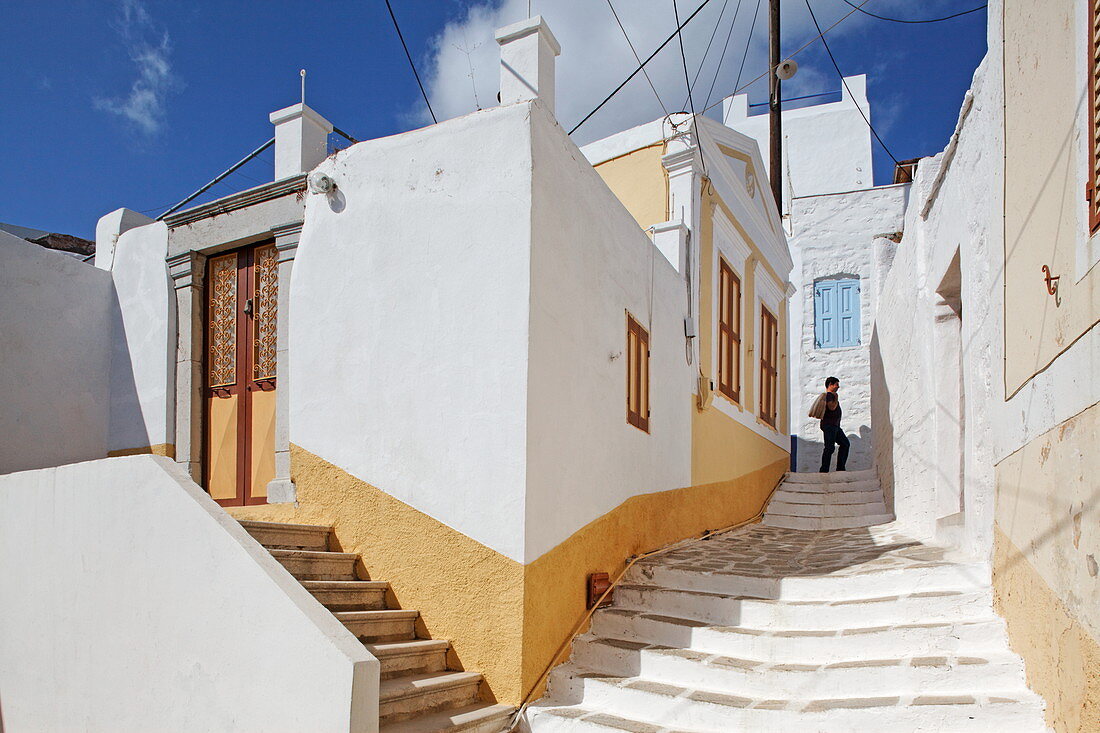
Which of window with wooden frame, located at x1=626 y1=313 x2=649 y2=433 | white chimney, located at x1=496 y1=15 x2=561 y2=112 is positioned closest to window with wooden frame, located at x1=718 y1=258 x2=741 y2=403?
window with wooden frame, located at x1=626 y1=313 x2=649 y2=433

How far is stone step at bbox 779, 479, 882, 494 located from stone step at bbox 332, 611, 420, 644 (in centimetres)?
745

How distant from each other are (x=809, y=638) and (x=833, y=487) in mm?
7246

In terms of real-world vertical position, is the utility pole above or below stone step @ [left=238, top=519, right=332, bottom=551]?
above

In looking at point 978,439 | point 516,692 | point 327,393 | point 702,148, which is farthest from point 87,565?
point 702,148

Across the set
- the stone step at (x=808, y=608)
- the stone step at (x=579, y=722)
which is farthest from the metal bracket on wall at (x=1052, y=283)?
the stone step at (x=579, y=722)

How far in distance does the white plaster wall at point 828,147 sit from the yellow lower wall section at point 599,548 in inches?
469

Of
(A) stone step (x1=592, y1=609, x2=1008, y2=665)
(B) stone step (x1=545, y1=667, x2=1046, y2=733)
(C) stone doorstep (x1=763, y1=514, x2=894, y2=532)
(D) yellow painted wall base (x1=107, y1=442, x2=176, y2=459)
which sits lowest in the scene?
(B) stone step (x1=545, y1=667, x2=1046, y2=733)

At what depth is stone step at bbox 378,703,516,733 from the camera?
463 cm

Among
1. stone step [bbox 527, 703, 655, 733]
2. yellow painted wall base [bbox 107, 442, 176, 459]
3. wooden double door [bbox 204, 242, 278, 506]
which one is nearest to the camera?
stone step [bbox 527, 703, 655, 733]

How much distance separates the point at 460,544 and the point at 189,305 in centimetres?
404

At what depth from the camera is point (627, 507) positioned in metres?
7.01

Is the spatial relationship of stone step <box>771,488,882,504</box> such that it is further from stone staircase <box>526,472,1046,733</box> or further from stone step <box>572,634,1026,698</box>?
stone step <box>572,634,1026,698</box>

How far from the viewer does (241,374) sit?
7809 mm

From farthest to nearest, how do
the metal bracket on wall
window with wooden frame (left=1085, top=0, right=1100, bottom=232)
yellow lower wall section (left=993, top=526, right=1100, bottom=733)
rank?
the metal bracket on wall → yellow lower wall section (left=993, top=526, right=1100, bottom=733) → window with wooden frame (left=1085, top=0, right=1100, bottom=232)
